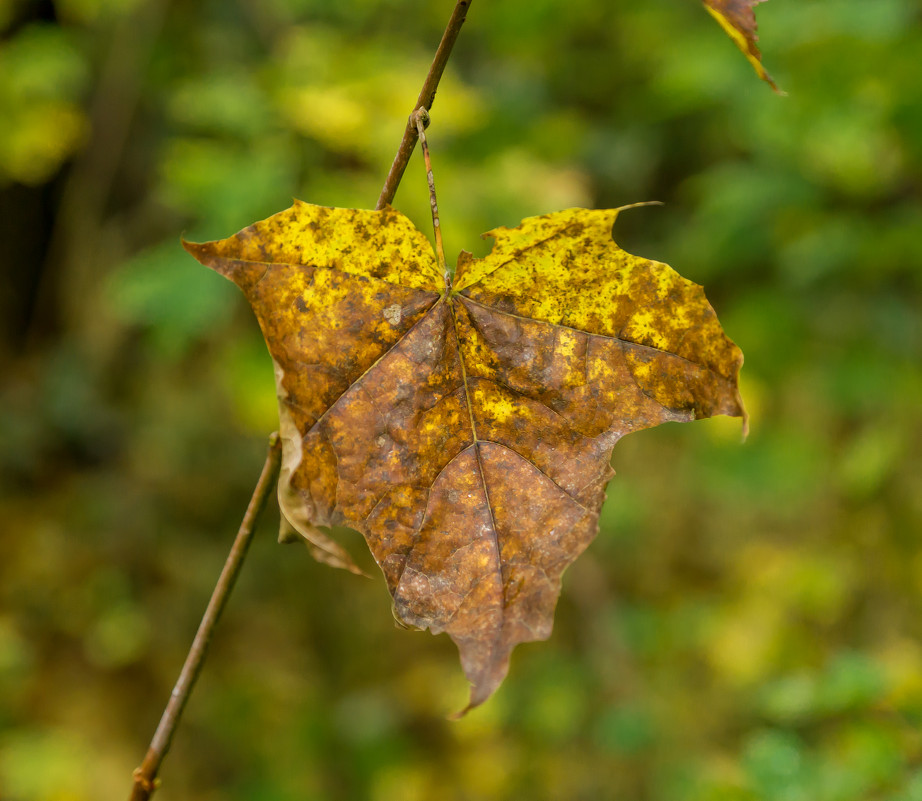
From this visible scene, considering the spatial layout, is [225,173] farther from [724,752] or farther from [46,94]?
[724,752]

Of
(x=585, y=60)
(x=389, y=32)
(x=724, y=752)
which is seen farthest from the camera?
(x=585, y=60)

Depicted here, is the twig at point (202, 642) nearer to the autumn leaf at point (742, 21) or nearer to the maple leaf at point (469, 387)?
the maple leaf at point (469, 387)

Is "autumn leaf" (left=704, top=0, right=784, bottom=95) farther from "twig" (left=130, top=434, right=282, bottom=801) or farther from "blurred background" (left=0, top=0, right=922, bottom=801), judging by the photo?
"blurred background" (left=0, top=0, right=922, bottom=801)

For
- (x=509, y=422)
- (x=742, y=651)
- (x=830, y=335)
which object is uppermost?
(x=509, y=422)

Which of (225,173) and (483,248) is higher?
(225,173)

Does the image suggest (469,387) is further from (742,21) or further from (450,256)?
(450,256)

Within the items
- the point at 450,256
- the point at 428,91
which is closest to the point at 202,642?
the point at 428,91

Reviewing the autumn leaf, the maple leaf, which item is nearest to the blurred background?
the maple leaf

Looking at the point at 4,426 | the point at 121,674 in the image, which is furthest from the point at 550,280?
the point at 4,426
